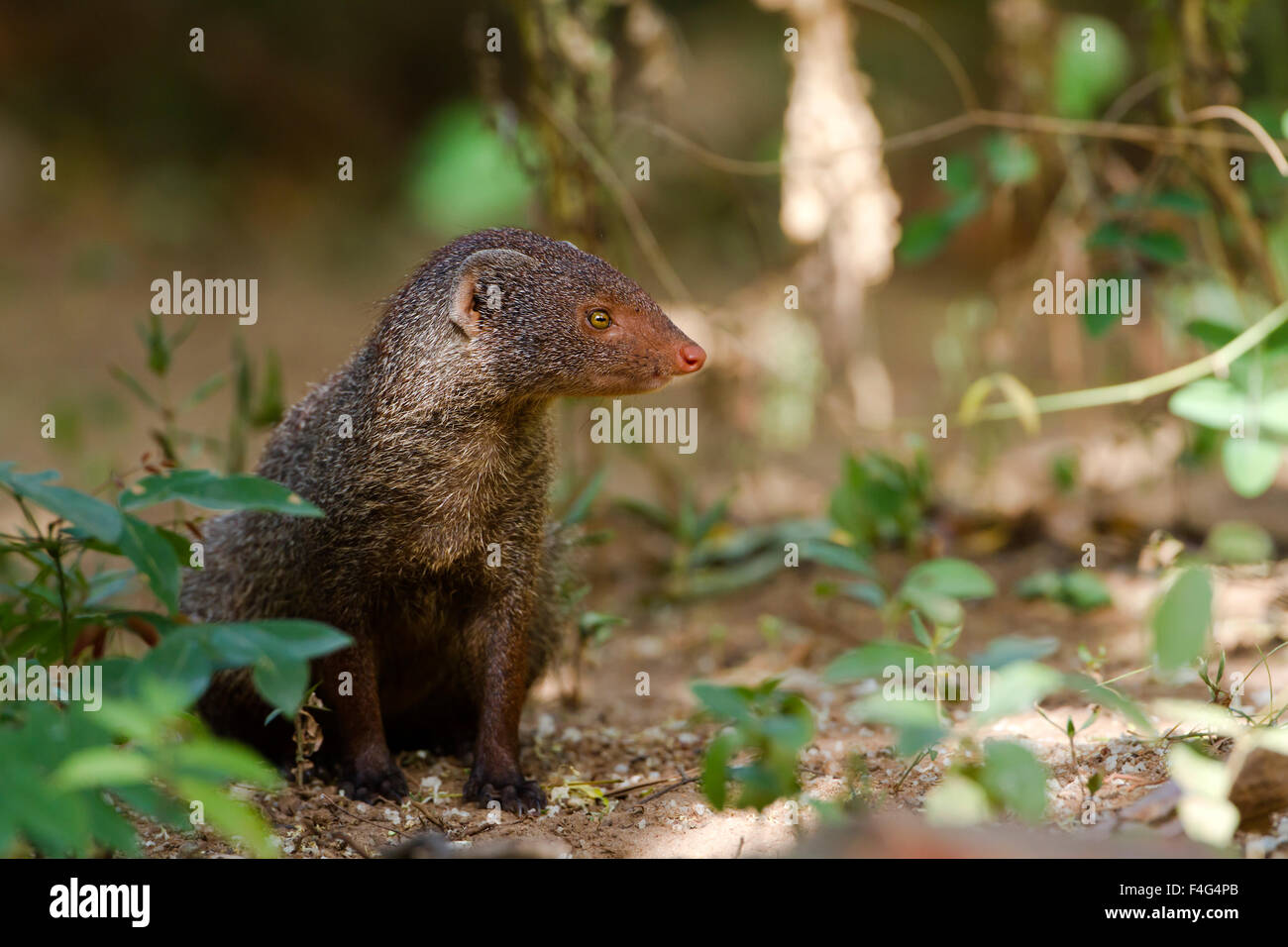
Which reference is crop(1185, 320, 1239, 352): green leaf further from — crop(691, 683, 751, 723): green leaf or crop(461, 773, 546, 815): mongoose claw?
crop(461, 773, 546, 815): mongoose claw

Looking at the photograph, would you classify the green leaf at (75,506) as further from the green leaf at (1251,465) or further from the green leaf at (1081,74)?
the green leaf at (1081,74)

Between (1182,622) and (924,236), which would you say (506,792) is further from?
(924,236)

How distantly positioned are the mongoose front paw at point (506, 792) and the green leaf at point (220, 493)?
1.11 meters

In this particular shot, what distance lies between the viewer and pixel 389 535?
3.23m

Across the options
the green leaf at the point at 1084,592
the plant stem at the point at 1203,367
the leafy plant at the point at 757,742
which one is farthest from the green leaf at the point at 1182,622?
the green leaf at the point at 1084,592

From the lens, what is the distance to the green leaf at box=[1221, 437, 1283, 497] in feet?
10.5

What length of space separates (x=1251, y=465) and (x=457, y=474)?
2064 mm

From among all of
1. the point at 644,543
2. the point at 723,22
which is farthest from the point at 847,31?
the point at 723,22

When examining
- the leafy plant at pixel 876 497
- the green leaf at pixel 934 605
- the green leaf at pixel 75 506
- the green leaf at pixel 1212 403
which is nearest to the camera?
the green leaf at pixel 75 506

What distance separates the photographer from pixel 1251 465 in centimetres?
322

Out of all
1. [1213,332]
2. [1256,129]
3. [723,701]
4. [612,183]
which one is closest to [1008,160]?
[1256,129]

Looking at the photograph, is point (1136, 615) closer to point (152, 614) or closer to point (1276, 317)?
point (1276, 317)

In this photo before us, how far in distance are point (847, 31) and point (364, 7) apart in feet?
22.2

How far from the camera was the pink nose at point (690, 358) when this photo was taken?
322 centimetres
